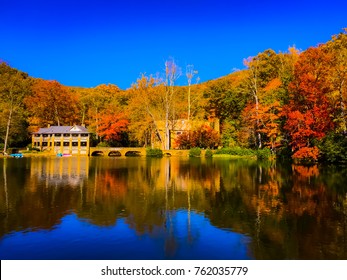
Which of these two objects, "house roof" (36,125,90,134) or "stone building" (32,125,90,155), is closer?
"stone building" (32,125,90,155)

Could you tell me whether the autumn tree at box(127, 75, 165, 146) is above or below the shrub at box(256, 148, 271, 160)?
above

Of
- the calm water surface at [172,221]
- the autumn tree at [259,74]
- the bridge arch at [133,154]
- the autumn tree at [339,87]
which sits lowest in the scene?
the calm water surface at [172,221]

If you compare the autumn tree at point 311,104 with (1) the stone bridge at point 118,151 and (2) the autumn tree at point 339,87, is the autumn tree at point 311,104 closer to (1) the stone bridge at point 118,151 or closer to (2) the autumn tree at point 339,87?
(2) the autumn tree at point 339,87

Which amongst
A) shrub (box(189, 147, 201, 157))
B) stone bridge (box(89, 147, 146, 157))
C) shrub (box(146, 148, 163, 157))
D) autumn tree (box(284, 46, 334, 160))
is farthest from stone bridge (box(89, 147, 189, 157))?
autumn tree (box(284, 46, 334, 160))

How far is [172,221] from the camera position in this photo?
1345 cm

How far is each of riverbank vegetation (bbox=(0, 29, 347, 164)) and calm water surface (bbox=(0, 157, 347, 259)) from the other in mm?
18049

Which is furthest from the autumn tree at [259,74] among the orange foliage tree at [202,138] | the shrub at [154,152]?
the shrub at [154,152]

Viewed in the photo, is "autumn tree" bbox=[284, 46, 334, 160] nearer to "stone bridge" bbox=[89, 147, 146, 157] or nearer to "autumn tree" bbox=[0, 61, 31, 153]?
"stone bridge" bbox=[89, 147, 146, 157]

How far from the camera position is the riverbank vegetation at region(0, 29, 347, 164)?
39125 millimetres

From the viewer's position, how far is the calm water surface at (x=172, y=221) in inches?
392

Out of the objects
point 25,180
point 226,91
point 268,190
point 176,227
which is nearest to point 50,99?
point 226,91

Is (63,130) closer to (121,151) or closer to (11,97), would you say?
(11,97)

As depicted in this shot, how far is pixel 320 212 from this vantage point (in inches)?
591

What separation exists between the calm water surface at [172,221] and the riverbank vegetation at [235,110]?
18049 mm
